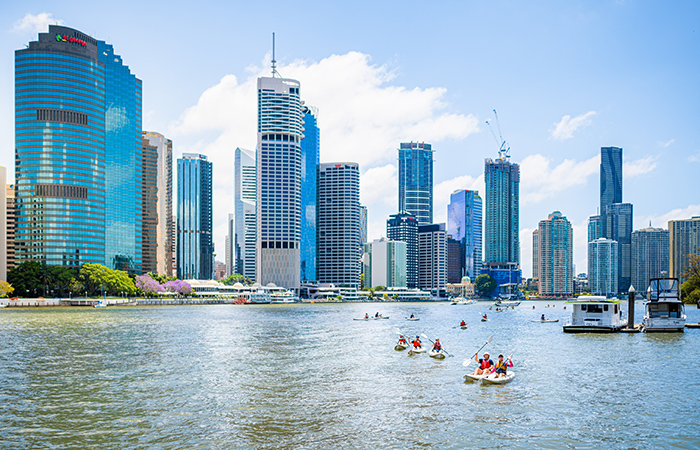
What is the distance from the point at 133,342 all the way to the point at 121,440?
57626 mm

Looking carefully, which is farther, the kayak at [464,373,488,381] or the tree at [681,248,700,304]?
the tree at [681,248,700,304]

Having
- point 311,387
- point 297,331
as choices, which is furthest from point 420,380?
point 297,331

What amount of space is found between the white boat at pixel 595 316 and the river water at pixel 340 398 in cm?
1124

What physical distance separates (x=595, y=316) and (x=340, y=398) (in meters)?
64.9

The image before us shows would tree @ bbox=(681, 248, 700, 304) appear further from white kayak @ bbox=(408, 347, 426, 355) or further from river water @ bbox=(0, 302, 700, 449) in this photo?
white kayak @ bbox=(408, 347, 426, 355)

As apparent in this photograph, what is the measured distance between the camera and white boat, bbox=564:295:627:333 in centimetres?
9494

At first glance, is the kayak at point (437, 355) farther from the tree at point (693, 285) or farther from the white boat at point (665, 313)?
the tree at point (693, 285)

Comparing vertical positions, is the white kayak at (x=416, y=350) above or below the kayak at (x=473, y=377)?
below

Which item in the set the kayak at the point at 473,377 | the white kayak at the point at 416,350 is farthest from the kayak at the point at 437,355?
the kayak at the point at 473,377

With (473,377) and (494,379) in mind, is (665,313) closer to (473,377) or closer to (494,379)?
(494,379)

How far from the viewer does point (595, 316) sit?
317 ft

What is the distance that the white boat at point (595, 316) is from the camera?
94.9 metres

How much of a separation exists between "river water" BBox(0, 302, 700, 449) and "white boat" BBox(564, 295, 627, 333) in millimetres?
11237

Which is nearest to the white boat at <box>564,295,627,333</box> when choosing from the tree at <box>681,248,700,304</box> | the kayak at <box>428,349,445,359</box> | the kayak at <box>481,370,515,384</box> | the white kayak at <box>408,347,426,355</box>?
the white kayak at <box>408,347,426,355</box>
